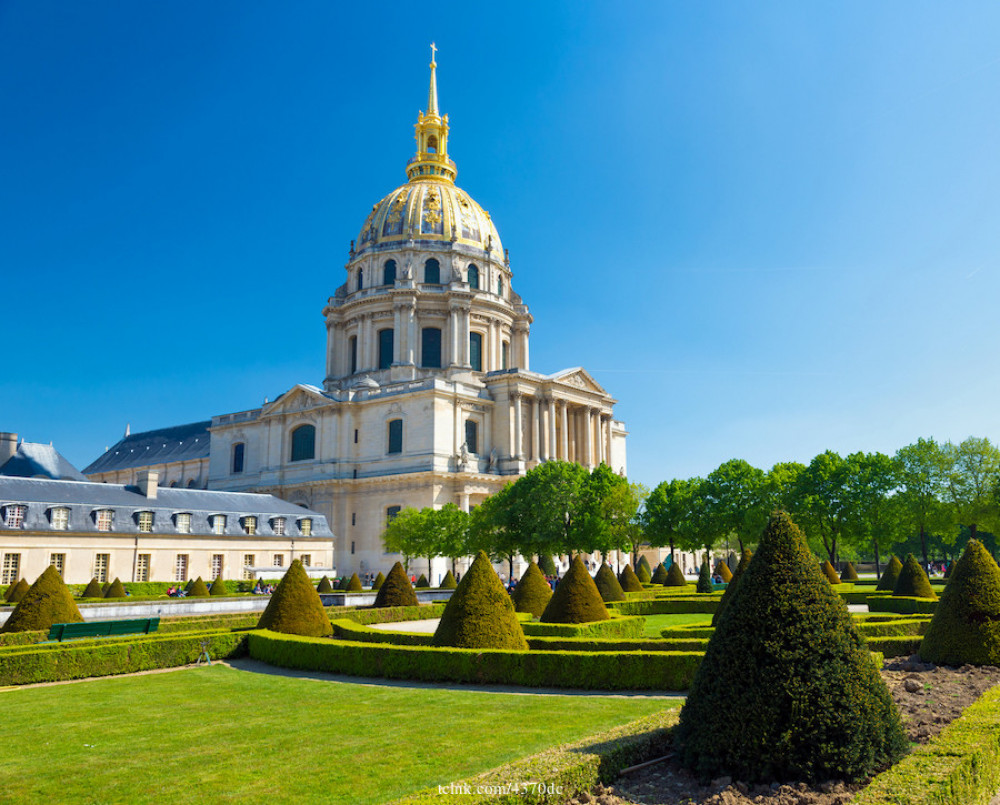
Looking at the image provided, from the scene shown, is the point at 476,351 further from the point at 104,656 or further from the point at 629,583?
the point at 104,656

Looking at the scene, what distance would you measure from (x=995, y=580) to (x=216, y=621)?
19162 millimetres

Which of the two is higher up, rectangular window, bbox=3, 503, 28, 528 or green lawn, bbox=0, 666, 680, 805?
rectangular window, bbox=3, 503, 28, 528

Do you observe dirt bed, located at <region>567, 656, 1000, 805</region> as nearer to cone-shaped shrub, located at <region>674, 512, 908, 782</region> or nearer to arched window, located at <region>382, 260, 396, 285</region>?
cone-shaped shrub, located at <region>674, 512, 908, 782</region>

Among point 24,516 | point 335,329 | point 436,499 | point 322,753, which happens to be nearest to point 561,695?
point 322,753

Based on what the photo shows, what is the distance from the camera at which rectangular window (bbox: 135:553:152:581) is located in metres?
43.6

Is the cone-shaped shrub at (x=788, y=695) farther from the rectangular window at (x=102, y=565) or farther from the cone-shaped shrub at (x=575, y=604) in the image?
the rectangular window at (x=102, y=565)

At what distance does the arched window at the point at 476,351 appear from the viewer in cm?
7538

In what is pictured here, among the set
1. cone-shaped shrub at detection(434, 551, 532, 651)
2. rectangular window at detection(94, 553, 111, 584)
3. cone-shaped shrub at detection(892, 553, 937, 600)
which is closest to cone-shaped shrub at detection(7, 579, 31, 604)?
rectangular window at detection(94, 553, 111, 584)

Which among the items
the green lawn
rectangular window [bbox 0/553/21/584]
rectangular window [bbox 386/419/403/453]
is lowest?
the green lawn

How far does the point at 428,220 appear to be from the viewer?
7738cm

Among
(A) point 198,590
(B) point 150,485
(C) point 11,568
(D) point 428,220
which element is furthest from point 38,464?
(D) point 428,220

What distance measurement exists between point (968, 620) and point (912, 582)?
19382 millimetres

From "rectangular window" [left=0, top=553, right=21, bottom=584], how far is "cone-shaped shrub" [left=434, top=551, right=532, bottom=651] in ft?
101

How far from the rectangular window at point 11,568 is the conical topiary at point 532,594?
25.9 m
